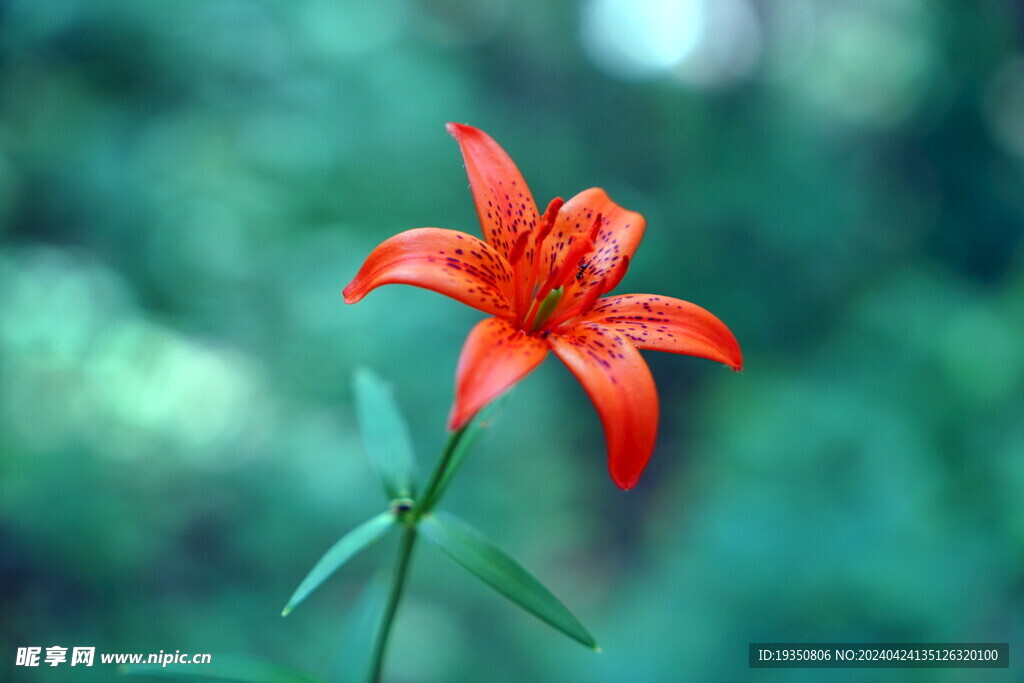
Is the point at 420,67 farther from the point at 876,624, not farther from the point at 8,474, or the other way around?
the point at 876,624

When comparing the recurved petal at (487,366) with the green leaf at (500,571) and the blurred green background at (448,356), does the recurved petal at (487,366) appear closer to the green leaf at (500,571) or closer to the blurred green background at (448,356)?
the green leaf at (500,571)

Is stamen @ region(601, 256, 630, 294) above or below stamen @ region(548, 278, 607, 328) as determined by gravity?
above

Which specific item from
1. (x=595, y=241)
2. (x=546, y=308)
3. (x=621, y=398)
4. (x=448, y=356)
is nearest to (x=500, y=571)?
(x=621, y=398)

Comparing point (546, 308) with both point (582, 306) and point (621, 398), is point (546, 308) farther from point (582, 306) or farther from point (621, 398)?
point (621, 398)

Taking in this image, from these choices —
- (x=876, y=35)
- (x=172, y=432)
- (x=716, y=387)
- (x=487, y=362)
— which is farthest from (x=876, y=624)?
(x=876, y=35)

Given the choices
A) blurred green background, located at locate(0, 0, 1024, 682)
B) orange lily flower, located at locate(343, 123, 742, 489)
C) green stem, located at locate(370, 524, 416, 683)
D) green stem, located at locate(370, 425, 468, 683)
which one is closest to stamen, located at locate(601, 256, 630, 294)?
orange lily flower, located at locate(343, 123, 742, 489)

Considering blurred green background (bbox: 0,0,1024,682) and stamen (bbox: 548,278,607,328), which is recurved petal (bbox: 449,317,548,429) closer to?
stamen (bbox: 548,278,607,328)
